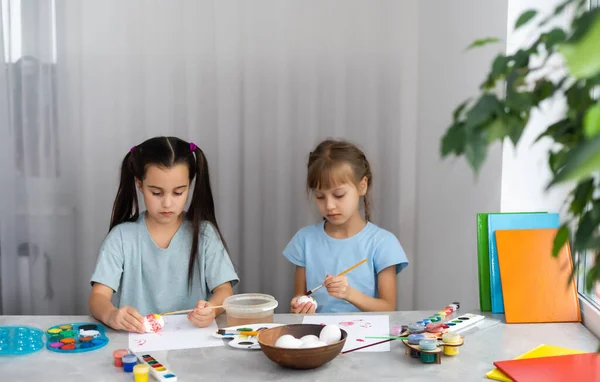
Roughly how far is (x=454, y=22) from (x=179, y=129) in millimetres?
1005

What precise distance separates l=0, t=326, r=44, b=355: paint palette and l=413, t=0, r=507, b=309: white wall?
53.3 inches

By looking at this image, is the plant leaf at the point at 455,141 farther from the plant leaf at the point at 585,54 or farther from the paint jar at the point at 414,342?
the paint jar at the point at 414,342

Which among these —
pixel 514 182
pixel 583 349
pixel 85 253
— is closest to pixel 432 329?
pixel 583 349

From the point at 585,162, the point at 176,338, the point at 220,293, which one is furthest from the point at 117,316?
the point at 585,162

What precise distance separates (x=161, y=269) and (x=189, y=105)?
24.3 inches

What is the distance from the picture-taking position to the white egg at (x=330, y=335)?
1448 millimetres

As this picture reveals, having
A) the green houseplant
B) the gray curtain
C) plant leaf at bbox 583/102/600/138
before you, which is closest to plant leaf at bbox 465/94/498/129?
the green houseplant

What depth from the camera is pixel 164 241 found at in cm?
214

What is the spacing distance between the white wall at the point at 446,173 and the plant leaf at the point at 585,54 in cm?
187

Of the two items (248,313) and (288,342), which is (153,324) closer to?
(248,313)

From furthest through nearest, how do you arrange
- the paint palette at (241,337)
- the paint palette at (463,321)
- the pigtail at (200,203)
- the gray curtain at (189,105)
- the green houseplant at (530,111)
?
the gray curtain at (189,105), the pigtail at (200,203), the paint palette at (463,321), the paint palette at (241,337), the green houseplant at (530,111)

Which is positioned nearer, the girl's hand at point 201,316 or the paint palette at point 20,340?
the paint palette at point 20,340

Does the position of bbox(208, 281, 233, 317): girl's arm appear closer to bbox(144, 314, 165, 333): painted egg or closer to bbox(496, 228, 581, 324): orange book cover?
bbox(144, 314, 165, 333): painted egg

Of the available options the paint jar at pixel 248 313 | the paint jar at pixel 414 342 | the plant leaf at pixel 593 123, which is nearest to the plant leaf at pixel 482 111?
the plant leaf at pixel 593 123
